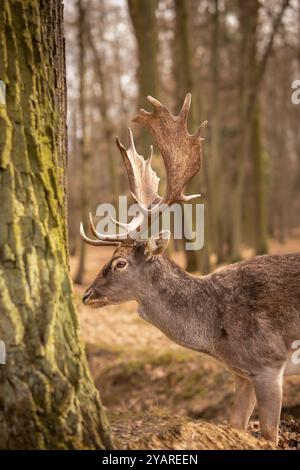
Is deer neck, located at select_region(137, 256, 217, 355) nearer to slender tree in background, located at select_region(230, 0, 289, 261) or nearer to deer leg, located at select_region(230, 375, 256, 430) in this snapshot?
deer leg, located at select_region(230, 375, 256, 430)

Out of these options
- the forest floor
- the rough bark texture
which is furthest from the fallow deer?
the rough bark texture

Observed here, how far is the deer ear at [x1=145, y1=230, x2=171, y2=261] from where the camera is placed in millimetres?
6059

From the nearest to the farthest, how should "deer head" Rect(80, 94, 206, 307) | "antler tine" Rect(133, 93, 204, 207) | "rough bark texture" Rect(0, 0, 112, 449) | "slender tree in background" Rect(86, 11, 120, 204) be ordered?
"rough bark texture" Rect(0, 0, 112, 449) → "deer head" Rect(80, 94, 206, 307) → "antler tine" Rect(133, 93, 204, 207) → "slender tree in background" Rect(86, 11, 120, 204)

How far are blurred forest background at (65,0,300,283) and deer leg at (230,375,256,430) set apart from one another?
7.56 meters

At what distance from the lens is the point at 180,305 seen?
6.08 m

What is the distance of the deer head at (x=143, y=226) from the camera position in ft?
20.2

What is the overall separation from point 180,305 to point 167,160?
1.42 metres

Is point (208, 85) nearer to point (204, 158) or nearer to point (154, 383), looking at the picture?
point (204, 158)

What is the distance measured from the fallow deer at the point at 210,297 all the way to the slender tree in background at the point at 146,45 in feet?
23.8

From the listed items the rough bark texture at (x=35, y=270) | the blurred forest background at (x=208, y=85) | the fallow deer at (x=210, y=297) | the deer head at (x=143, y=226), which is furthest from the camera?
the blurred forest background at (x=208, y=85)

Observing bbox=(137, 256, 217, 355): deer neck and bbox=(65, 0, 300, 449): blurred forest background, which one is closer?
bbox=(137, 256, 217, 355): deer neck

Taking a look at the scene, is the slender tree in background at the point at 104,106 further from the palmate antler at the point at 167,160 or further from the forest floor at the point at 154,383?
the palmate antler at the point at 167,160

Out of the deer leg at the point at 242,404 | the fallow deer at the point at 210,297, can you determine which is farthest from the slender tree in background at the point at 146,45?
the deer leg at the point at 242,404

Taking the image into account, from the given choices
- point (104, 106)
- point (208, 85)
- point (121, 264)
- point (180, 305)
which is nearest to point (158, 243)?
point (121, 264)
